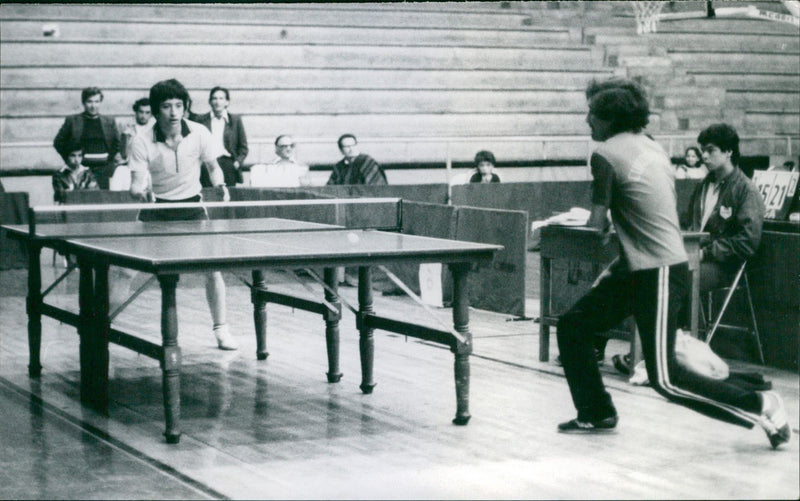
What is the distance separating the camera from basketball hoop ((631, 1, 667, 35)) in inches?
705

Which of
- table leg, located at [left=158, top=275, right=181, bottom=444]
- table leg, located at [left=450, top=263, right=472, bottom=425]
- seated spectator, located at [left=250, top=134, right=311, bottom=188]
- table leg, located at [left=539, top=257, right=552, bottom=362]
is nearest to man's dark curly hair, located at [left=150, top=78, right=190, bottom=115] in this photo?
table leg, located at [left=158, top=275, right=181, bottom=444]

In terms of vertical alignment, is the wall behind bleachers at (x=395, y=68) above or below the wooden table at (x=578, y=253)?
above

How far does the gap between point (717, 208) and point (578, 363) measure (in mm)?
2614

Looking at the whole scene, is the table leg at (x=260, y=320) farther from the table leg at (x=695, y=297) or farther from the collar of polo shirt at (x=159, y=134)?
the table leg at (x=695, y=297)

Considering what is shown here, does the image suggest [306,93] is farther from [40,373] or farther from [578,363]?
[578,363]

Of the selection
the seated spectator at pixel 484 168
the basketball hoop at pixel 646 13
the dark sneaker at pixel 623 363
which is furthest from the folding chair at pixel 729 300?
the basketball hoop at pixel 646 13

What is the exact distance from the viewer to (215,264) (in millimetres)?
6383

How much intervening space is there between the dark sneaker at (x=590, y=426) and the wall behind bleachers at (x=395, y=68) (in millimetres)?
12543

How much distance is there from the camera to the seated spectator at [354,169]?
1490 cm

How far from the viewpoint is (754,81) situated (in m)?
24.1

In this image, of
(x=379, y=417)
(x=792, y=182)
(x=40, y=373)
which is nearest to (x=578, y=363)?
(x=379, y=417)

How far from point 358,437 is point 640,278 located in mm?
1674

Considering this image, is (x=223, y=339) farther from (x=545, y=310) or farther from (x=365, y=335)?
(x=545, y=310)

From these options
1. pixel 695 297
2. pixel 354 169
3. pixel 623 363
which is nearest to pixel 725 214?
pixel 695 297
